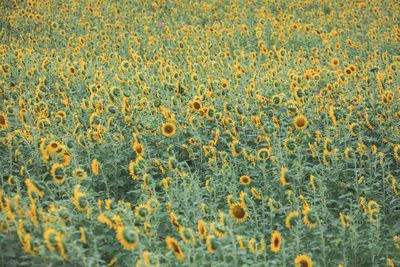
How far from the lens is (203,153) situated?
5254 millimetres

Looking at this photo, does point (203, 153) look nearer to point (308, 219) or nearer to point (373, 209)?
point (308, 219)

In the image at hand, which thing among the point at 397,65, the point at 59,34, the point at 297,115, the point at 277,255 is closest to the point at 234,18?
the point at 59,34

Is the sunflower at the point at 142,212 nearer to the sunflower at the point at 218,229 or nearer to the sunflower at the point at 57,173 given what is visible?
the sunflower at the point at 218,229

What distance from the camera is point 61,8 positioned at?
37.7 feet

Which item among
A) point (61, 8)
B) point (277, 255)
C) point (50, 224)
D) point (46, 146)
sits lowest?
point (277, 255)

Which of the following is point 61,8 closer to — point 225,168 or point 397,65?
point 397,65

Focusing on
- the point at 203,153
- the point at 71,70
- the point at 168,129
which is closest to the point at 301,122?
the point at 203,153

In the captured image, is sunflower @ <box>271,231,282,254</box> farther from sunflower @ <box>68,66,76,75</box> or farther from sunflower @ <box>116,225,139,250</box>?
sunflower @ <box>68,66,76,75</box>

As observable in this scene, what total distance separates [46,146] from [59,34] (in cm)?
551

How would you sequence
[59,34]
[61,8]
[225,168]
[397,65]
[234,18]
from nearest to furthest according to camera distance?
[225,168] < [397,65] < [59,34] < [234,18] < [61,8]

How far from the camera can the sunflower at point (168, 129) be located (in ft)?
16.8

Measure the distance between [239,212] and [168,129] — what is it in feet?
5.05

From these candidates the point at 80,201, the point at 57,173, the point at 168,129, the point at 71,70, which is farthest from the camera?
the point at 71,70

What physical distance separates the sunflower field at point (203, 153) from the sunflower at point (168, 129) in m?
0.02
